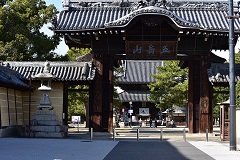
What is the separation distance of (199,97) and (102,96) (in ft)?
21.5

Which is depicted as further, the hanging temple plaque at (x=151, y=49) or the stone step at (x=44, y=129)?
the hanging temple plaque at (x=151, y=49)

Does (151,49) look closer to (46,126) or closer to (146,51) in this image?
(146,51)

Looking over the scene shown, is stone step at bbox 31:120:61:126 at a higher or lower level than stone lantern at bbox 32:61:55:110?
lower

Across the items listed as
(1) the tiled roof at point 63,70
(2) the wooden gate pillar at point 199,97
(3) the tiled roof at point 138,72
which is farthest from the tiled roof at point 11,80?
(3) the tiled roof at point 138,72

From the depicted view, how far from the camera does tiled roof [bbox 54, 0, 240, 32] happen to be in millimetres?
31016

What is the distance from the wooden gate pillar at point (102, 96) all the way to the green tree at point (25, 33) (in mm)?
11482

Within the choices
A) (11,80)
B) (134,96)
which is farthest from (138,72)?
(11,80)

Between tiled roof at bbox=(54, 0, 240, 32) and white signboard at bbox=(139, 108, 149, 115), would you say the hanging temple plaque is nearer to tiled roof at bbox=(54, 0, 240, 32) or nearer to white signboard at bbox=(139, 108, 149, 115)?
tiled roof at bbox=(54, 0, 240, 32)

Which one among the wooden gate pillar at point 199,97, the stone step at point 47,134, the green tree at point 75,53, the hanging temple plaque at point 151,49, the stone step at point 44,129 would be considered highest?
the green tree at point 75,53

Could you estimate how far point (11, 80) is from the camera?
28.4 metres

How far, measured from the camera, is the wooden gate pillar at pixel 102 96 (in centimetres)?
3141

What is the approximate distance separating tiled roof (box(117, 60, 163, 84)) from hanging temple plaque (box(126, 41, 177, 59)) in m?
42.2

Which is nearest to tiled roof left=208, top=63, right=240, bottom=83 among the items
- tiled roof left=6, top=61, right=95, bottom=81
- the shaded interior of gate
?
the shaded interior of gate

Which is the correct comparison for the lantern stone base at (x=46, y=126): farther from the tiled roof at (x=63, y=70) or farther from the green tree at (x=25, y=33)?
the green tree at (x=25, y=33)
